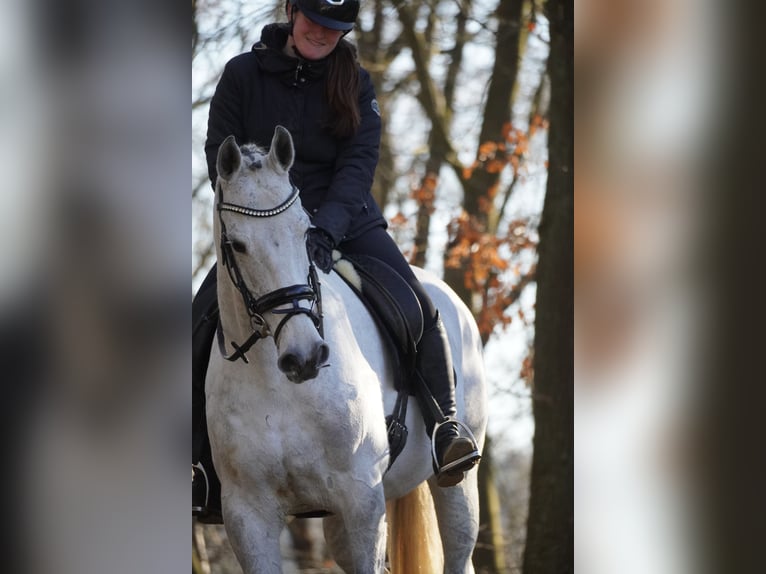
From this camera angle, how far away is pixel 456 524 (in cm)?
494

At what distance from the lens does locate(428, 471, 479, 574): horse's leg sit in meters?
4.94

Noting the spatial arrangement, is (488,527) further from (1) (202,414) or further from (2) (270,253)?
(2) (270,253)

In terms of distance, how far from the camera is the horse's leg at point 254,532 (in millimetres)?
3602

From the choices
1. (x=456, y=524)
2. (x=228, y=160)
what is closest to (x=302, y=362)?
(x=228, y=160)

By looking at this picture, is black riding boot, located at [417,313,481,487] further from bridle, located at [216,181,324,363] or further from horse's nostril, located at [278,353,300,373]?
horse's nostril, located at [278,353,300,373]

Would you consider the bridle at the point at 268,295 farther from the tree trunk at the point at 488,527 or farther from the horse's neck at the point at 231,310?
the tree trunk at the point at 488,527

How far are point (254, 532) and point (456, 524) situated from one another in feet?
4.95

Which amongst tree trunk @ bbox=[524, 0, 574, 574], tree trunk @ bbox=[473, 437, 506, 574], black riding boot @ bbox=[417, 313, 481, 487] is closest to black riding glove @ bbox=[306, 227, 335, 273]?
black riding boot @ bbox=[417, 313, 481, 487]
